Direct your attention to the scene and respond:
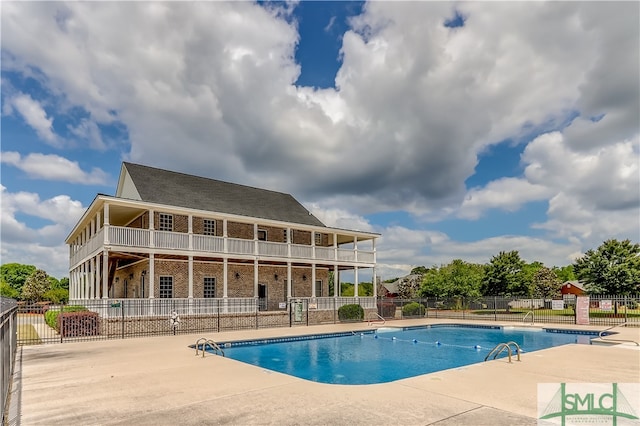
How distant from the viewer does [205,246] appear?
25.1 metres

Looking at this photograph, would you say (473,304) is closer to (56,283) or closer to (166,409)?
(166,409)

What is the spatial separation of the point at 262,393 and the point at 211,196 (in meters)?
22.7

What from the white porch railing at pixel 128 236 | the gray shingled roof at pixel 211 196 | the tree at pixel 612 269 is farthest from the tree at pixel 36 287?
the tree at pixel 612 269

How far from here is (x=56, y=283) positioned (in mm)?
74750

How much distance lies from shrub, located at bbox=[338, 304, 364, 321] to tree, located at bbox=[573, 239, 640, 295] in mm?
16644

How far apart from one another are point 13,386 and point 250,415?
6019mm

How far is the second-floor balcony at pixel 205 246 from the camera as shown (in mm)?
22000

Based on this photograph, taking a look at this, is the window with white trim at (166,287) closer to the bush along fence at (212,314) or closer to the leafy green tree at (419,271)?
the bush along fence at (212,314)

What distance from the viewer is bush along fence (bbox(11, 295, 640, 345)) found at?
19375mm

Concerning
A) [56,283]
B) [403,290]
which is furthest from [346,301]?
[56,283]

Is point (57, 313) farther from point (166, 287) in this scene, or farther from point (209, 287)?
point (209, 287)

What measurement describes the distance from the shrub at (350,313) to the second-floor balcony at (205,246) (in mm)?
Answer: 4351

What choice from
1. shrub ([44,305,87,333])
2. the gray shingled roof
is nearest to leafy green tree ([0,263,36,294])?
the gray shingled roof

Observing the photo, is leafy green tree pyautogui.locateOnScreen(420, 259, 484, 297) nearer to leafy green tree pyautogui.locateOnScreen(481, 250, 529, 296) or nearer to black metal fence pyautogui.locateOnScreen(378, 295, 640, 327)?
leafy green tree pyautogui.locateOnScreen(481, 250, 529, 296)
